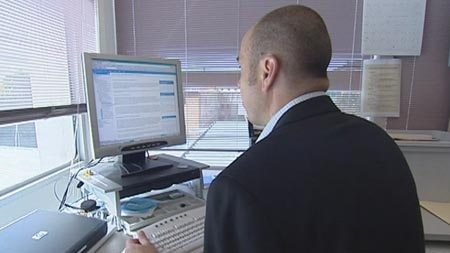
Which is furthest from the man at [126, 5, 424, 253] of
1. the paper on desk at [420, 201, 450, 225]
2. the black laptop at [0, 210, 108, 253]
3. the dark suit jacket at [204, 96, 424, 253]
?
the paper on desk at [420, 201, 450, 225]

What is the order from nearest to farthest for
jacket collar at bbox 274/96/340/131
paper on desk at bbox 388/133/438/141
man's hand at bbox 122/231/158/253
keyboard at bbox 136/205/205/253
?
jacket collar at bbox 274/96/340/131, man's hand at bbox 122/231/158/253, keyboard at bbox 136/205/205/253, paper on desk at bbox 388/133/438/141

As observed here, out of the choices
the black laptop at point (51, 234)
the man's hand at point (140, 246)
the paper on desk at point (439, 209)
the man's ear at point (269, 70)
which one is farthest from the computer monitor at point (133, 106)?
the paper on desk at point (439, 209)

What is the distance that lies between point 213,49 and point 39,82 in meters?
0.95

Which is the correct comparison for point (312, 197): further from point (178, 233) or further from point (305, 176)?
point (178, 233)

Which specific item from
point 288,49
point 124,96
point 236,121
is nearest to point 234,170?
point 288,49

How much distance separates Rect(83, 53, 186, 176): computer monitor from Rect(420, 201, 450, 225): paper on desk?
3.91ft

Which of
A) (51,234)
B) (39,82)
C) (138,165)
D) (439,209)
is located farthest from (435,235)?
(39,82)

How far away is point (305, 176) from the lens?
0.57 m

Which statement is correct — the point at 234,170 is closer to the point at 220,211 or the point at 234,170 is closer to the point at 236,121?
the point at 220,211

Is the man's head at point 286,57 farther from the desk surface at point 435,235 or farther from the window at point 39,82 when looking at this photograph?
the window at point 39,82

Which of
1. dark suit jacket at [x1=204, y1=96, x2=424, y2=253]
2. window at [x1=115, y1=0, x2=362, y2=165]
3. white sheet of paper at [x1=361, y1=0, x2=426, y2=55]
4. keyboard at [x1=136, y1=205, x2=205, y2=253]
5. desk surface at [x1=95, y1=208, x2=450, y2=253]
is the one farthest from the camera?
window at [x1=115, y1=0, x2=362, y2=165]

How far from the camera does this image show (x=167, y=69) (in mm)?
1327

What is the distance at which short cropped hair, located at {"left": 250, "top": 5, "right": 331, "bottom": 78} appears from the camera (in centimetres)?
73

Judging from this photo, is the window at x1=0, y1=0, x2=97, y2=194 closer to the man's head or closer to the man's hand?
the man's hand
